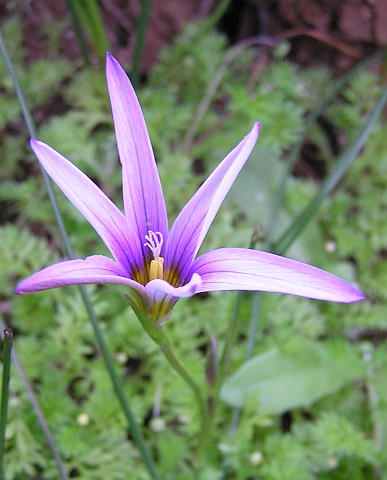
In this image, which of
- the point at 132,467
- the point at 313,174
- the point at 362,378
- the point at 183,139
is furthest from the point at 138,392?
the point at 313,174

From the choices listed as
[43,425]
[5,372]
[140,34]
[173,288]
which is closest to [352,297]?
[173,288]

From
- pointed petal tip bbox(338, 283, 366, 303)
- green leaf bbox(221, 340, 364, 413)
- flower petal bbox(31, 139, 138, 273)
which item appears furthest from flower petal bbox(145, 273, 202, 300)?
green leaf bbox(221, 340, 364, 413)

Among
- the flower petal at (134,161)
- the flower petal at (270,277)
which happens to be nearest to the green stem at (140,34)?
the flower petal at (134,161)

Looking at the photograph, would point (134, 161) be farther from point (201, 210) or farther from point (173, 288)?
point (173, 288)

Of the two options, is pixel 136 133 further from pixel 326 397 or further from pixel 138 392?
pixel 326 397

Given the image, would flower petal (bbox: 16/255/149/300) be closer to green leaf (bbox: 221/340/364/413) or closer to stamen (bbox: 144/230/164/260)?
stamen (bbox: 144/230/164/260)

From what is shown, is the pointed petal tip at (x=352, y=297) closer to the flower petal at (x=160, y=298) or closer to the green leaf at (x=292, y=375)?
the flower petal at (x=160, y=298)
